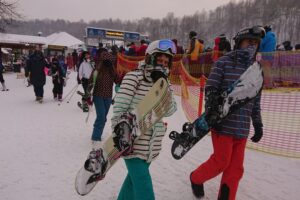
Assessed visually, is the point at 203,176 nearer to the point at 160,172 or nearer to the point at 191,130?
the point at 191,130

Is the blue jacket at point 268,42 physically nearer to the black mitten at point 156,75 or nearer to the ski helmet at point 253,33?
the ski helmet at point 253,33

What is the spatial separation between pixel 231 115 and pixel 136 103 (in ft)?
3.40

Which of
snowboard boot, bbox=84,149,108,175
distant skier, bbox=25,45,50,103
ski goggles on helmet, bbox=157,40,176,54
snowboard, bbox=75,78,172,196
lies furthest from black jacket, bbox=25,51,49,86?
ski goggles on helmet, bbox=157,40,176,54

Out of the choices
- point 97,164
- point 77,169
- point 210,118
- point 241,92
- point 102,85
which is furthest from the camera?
point 102,85

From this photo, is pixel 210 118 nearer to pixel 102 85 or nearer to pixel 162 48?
pixel 162 48

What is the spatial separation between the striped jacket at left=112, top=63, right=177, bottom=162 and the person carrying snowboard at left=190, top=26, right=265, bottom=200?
723 mm

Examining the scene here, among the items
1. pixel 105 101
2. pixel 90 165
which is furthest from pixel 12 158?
pixel 90 165

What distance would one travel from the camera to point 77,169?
4.49 meters

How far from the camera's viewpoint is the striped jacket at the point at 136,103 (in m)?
2.42

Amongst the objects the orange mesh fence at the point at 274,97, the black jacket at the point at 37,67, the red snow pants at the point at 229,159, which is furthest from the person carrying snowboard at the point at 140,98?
the black jacket at the point at 37,67

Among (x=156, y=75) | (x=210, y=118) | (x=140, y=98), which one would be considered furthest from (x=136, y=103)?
(x=210, y=118)

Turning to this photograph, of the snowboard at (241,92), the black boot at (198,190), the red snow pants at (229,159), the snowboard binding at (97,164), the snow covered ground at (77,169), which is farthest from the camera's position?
the snow covered ground at (77,169)

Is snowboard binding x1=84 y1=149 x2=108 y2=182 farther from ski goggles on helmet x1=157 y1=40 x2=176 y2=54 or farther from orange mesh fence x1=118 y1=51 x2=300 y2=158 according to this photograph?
orange mesh fence x1=118 y1=51 x2=300 y2=158

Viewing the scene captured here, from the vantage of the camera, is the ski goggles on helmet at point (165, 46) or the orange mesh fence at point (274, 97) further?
the orange mesh fence at point (274, 97)
